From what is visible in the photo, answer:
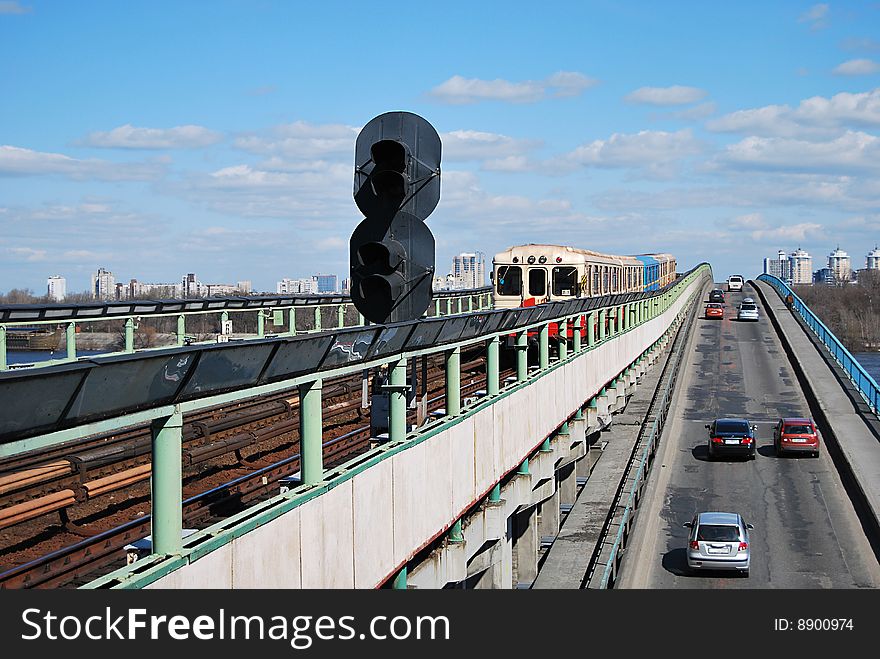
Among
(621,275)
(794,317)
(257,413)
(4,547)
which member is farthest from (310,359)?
(794,317)

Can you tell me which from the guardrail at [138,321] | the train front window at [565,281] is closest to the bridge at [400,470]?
the guardrail at [138,321]

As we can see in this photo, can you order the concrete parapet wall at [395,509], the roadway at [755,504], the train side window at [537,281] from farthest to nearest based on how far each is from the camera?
the train side window at [537,281], the roadway at [755,504], the concrete parapet wall at [395,509]

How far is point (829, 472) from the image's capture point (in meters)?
33.2

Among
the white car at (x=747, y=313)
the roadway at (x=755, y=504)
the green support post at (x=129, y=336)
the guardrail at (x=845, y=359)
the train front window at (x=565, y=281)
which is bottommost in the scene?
the roadway at (x=755, y=504)

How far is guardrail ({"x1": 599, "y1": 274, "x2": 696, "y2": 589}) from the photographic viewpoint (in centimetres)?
1947

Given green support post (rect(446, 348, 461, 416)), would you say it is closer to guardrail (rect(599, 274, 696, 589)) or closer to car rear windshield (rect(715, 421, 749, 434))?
guardrail (rect(599, 274, 696, 589))

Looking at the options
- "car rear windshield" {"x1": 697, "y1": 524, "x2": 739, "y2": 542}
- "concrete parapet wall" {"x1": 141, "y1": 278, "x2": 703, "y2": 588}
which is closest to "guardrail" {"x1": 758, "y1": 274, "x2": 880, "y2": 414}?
"car rear windshield" {"x1": 697, "y1": 524, "x2": 739, "y2": 542}

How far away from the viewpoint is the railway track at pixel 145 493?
803cm

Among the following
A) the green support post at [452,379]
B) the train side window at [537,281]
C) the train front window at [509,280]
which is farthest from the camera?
the train front window at [509,280]

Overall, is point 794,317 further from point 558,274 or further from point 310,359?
point 310,359

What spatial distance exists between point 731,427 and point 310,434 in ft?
99.7

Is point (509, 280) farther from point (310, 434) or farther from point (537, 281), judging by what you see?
point (310, 434)

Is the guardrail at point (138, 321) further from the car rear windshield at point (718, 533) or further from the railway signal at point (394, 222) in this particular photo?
the car rear windshield at point (718, 533)

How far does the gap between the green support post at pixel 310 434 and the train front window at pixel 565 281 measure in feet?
78.7
